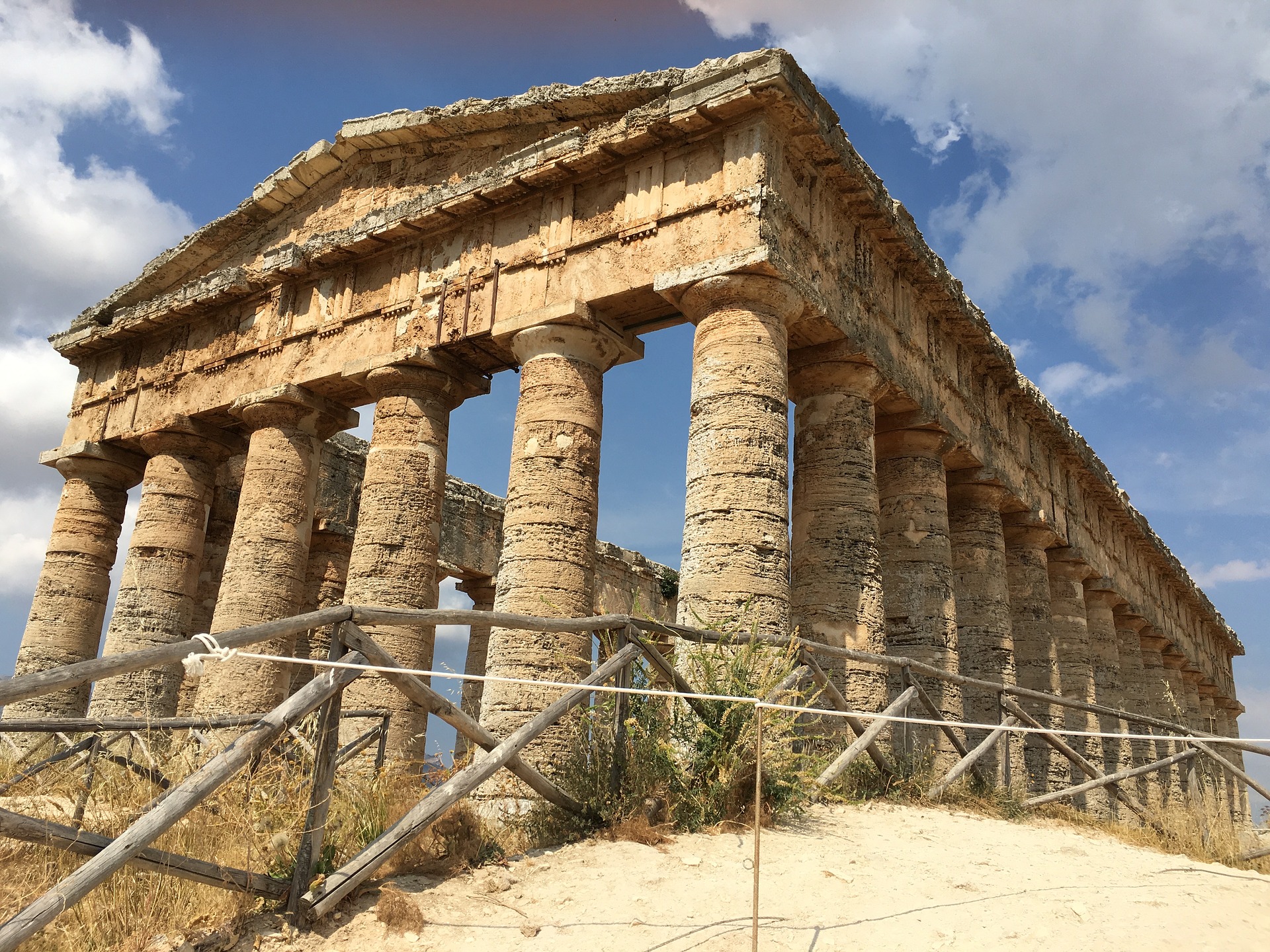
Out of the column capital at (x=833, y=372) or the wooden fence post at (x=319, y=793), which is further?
the column capital at (x=833, y=372)

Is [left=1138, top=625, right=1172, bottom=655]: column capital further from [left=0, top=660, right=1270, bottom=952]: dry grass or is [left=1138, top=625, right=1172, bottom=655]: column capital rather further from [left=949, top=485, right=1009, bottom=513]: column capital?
[left=0, top=660, right=1270, bottom=952]: dry grass

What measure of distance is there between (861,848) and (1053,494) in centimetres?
1265

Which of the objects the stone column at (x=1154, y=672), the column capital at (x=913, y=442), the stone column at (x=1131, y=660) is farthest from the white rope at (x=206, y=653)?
the stone column at (x=1154, y=672)

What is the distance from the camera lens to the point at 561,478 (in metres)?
10.1

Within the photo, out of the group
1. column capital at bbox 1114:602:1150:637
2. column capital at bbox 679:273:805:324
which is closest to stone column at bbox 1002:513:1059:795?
column capital at bbox 1114:602:1150:637

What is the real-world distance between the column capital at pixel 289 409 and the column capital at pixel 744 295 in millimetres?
5723

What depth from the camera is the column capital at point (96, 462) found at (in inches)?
592

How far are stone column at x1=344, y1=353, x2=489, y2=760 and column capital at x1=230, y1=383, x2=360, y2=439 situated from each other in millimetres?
1002

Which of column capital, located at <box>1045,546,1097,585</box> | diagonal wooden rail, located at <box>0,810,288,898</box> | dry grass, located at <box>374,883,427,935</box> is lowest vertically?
dry grass, located at <box>374,883,427,935</box>

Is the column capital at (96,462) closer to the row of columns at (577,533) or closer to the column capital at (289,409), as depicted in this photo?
the row of columns at (577,533)

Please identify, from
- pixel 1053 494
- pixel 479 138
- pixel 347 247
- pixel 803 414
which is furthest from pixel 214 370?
pixel 1053 494

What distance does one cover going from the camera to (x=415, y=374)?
11859 millimetres

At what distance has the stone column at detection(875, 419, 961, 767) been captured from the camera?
11.9 metres

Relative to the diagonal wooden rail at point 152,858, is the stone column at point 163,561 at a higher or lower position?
higher
